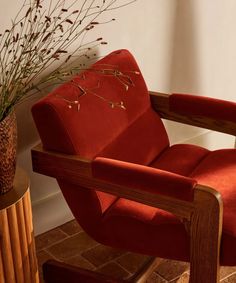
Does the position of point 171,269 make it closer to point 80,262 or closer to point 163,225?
point 80,262

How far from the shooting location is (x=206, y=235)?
169cm

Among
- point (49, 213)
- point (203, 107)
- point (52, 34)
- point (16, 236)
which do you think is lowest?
point (49, 213)

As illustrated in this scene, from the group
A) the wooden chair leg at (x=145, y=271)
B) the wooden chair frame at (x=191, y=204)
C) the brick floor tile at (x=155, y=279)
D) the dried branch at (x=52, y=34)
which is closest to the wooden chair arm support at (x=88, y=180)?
the wooden chair frame at (x=191, y=204)

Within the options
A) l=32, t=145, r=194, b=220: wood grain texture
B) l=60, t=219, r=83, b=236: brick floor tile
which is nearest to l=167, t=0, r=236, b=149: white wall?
l=60, t=219, r=83, b=236: brick floor tile

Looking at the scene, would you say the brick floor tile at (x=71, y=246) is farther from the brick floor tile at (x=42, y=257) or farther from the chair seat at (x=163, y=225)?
the chair seat at (x=163, y=225)

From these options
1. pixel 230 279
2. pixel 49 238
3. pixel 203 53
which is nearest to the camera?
pixel 230 279

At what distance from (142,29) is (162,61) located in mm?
229

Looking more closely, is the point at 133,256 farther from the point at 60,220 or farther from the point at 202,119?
the point at 202,119

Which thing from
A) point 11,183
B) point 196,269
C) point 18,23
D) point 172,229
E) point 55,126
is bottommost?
point 196,269

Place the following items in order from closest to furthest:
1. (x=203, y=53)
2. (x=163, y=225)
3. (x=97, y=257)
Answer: (x=163, y=225) < (x=97, y=257) < (x=203, y=53)

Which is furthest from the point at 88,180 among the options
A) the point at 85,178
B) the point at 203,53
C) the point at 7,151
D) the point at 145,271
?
the point at 203,53

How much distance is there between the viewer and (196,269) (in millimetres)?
1764

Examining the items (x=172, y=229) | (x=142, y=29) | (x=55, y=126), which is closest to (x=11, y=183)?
(x=55, y=126)

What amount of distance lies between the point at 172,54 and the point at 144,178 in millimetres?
1144
